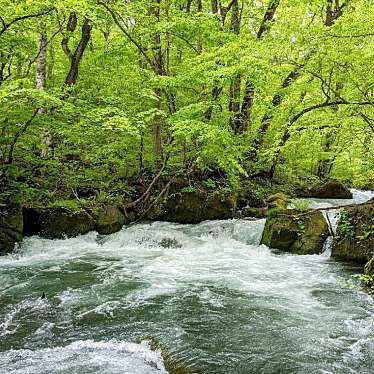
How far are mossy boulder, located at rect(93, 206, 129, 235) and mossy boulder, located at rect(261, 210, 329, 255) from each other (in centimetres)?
441

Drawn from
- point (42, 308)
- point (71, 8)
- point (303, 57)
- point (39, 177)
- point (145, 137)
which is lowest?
point (42, 308)

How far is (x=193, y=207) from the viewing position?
Answer: 526 inches

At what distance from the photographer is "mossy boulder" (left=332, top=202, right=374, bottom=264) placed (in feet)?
29.5

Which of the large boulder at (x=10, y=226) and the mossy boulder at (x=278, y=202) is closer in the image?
the large boulder at (x=10, y=226)

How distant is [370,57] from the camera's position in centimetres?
809

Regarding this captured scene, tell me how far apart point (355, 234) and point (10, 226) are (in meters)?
8.43

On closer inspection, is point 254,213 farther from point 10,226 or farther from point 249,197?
point 10,226

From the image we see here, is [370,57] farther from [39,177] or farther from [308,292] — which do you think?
[39,177]

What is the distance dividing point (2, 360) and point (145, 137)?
11339 millimetres

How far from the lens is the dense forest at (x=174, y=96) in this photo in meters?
9.14

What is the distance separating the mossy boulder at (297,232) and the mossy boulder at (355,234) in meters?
0.54

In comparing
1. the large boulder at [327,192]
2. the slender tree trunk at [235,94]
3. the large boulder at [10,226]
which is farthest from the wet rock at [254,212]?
the large boulder at [10,226]

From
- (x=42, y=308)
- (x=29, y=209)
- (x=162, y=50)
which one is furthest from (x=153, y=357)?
(x=162, y=50)

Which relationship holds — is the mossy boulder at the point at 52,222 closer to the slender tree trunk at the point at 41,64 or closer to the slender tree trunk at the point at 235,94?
the slender tree trunk at the point at 41,64
